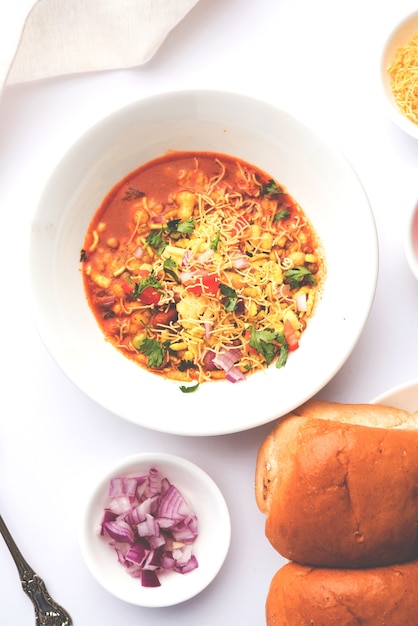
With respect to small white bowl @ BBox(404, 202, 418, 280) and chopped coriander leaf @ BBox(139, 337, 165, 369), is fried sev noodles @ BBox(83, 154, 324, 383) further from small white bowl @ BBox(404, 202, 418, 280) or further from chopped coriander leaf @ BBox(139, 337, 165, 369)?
small white bowl @ BBox(404, 202, 418, 280)

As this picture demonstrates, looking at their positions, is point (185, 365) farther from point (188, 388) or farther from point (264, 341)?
point (264, 341)

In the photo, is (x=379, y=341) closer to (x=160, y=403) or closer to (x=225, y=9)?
(x=160, y=403)

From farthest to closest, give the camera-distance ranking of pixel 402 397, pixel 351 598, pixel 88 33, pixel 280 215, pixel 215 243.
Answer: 1. pixel 88 33
2. pixel 280 215
3. pixel 215 243
4. pixel 402 397
5. pixel 351 598

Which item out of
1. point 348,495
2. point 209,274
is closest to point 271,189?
point 209,274

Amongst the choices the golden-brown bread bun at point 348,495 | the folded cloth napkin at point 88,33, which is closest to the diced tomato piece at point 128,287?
the golden-brown bread bun at point 348,495

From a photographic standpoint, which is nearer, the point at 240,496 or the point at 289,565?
the point at 289,565

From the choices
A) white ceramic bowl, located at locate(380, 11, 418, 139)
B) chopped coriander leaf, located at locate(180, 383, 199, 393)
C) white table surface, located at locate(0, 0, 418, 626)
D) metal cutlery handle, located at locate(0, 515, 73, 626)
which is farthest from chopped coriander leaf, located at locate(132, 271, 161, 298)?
white ceramic bowl, located at locate(380, 11, 418, 139)

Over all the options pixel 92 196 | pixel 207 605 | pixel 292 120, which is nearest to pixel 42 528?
pixel 207 605
